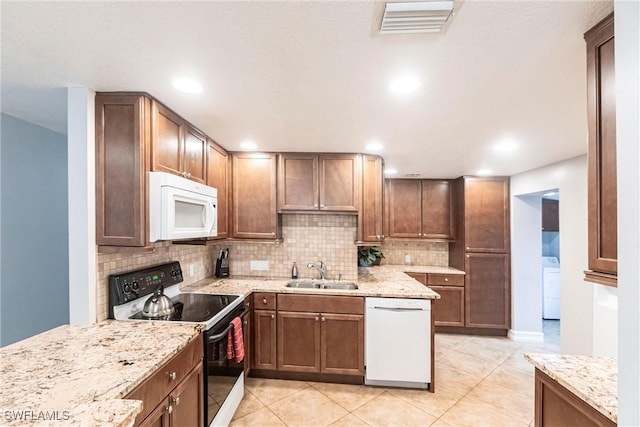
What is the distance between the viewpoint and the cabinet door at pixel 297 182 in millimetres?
3080

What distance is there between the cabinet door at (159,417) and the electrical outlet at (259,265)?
198 centimetres

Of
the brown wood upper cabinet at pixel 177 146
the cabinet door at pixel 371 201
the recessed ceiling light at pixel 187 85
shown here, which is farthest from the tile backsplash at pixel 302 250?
the recessed ceiling light at pixel 187 85

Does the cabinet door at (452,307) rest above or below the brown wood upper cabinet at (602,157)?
below

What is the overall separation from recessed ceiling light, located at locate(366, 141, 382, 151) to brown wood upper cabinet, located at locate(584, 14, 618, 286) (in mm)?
1681

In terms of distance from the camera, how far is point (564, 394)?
1149 millimetres

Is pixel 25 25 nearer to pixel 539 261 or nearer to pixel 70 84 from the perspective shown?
pixel 70 84

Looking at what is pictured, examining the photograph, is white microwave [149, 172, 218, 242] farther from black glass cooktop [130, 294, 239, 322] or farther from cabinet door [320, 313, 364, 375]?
cabinet door [320, 313, 364, 375]

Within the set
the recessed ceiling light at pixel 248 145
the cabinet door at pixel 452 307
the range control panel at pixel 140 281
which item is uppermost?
the recessed ceiling light at pixel 248 145

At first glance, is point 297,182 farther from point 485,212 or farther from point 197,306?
point 485,212

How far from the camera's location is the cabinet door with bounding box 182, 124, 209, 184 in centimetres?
216

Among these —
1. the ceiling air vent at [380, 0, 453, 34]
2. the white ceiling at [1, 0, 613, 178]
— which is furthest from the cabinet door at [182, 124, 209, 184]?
the ceiling air vent at [380, 0, 453, 34]

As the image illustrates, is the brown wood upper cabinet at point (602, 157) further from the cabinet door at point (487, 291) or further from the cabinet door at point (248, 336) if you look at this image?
the cabinet door at point (487, 291)

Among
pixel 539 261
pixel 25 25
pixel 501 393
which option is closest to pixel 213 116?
pixel 25 25

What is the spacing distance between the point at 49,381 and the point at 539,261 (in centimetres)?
504
